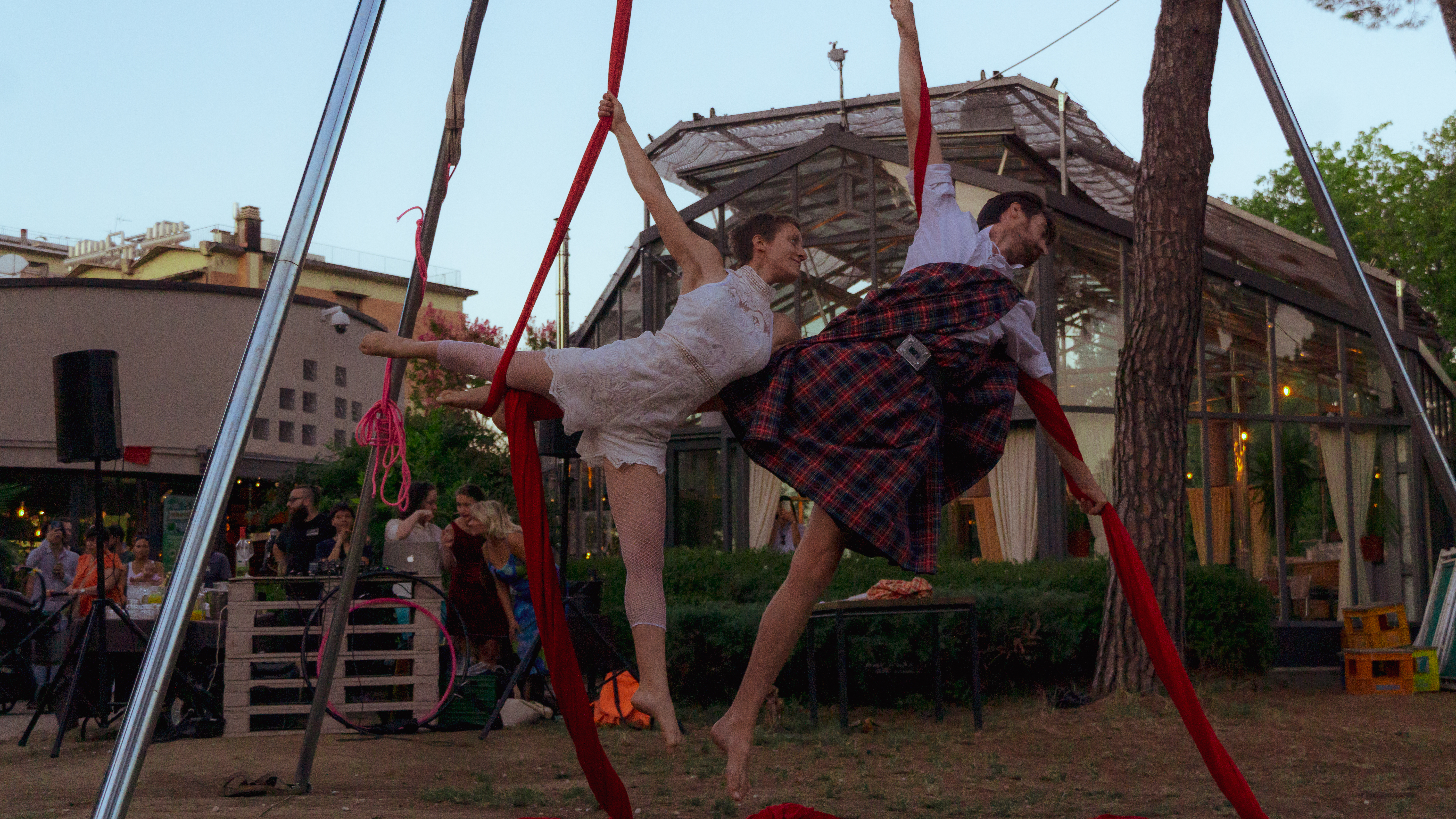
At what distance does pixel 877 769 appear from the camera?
16.3ft

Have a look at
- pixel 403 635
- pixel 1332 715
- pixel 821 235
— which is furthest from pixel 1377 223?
pixel 403 635

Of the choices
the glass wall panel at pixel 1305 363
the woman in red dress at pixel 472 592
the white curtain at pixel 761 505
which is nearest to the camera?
the woman in red dress at pixel 472 592

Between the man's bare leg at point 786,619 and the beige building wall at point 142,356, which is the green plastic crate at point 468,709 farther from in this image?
the beige building wall at point 142,356

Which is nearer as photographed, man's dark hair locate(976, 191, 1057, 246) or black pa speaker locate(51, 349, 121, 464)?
man's dark hair locate(976, 191, 1057, 246)

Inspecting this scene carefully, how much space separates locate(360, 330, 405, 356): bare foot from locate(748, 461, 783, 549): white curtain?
859 cm

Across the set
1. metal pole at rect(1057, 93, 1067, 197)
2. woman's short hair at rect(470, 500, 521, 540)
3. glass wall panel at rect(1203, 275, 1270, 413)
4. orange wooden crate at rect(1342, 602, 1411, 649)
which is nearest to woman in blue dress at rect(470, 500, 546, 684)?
woman's short hair at rect(470, 500, 521, 540)

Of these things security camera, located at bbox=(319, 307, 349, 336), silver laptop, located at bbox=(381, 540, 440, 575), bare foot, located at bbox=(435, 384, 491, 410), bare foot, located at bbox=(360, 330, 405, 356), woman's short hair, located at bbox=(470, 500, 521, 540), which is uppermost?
security camera, located at bbox=(319, 307, 349, 336)

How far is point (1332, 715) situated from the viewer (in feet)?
21.9

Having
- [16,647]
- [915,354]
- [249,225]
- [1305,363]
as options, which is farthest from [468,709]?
[249,225]

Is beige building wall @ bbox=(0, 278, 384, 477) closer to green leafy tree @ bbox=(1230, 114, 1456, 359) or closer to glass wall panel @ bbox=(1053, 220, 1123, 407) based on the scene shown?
glass wall panel @ bbox=(1053, 220, 1123, 407)

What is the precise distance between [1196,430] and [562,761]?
726 cm

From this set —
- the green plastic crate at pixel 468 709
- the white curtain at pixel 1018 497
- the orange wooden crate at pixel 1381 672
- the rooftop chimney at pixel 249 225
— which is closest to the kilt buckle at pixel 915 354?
the green plastic crate at pixel 468 709

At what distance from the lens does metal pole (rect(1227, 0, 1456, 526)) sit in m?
4.23

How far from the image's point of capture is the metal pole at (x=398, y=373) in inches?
141
